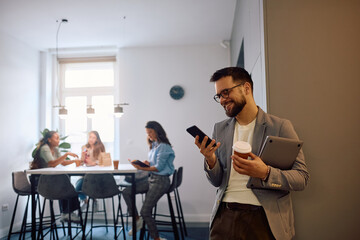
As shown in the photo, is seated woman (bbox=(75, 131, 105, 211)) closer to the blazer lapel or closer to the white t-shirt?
the white t-shirt

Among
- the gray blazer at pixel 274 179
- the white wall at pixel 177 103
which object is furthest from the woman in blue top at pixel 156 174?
the gray blazer at pixel 274 179

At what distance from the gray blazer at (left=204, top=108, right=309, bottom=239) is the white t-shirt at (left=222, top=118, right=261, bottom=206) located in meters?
0.02

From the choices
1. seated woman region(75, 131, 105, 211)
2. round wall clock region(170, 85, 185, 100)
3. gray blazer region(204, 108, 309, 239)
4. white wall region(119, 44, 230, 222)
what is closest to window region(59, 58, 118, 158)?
white wall region(119, 44, 230, 222)

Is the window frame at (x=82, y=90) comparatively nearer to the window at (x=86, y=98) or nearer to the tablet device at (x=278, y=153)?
the window at (x=86, y=98)

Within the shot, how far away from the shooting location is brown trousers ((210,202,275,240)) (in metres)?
1.28

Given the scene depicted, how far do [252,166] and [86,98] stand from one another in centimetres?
471

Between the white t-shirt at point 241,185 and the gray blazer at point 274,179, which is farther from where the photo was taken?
the white t-shirt at point 241,185

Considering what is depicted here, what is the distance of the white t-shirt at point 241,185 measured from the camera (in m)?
1.32

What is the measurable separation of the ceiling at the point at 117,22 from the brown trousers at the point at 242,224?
9.40 feet

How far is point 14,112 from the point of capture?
4.48 meters

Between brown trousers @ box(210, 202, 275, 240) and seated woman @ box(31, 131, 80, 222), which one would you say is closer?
brown trousers @ box(210, 202, 275, 240)

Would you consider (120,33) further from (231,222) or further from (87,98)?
(231,222)

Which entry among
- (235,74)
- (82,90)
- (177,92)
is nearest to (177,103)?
(177,92)

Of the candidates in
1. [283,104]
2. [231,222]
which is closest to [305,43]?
[283,104]
